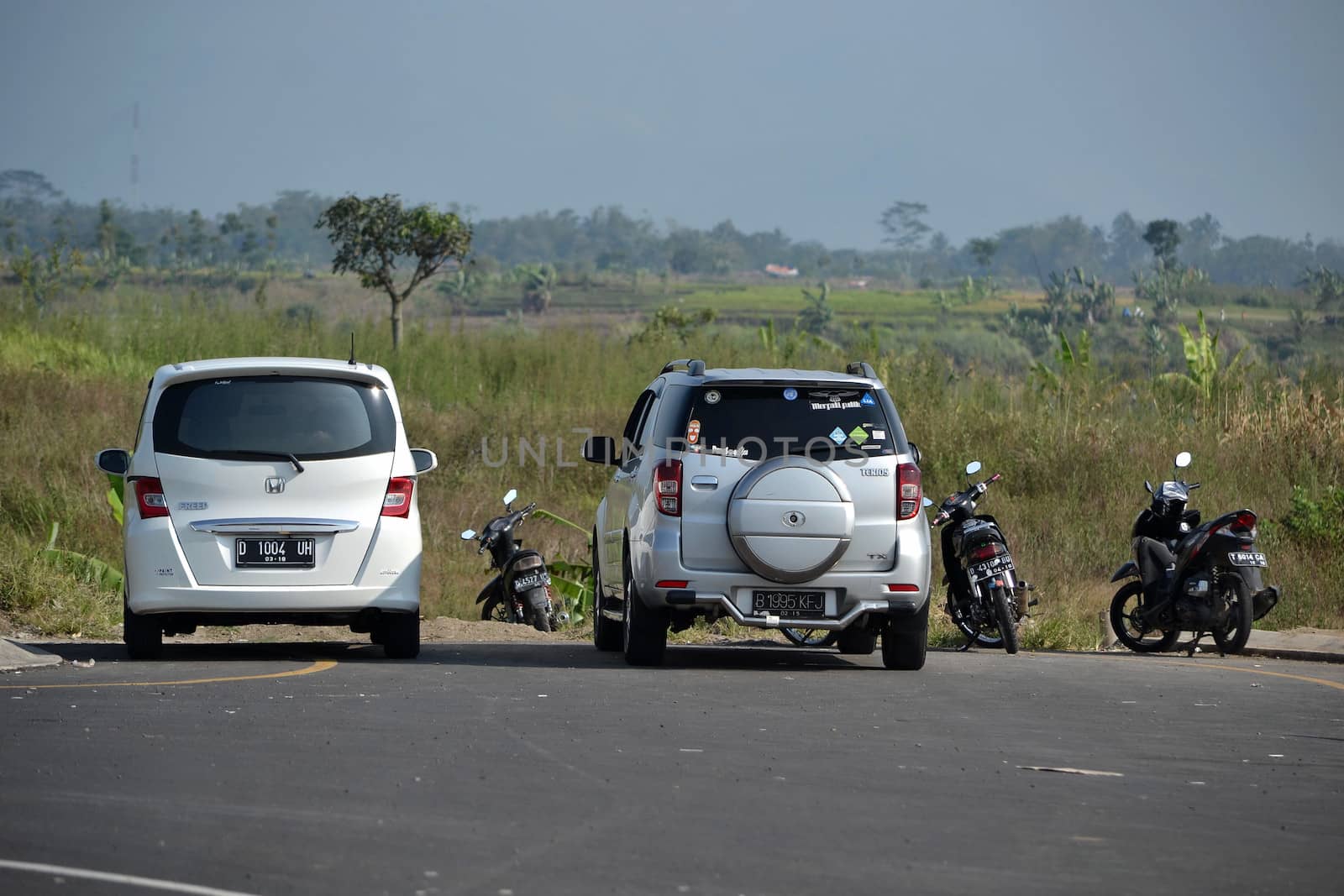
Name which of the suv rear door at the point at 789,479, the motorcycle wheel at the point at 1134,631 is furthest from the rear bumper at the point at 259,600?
the motorcycle wheel at the point at 1134,631

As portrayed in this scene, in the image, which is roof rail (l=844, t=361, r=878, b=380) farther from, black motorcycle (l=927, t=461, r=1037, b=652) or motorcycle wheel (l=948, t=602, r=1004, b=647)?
motorcycle wheel (l=948, t=602, r=1004, b=647)

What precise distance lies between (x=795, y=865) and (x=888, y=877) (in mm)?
326

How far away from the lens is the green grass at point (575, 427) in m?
20.0

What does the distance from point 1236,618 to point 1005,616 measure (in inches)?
74.6

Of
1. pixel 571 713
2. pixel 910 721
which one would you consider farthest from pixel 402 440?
pixel 910 721

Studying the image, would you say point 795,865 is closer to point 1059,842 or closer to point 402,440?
point 1059,842

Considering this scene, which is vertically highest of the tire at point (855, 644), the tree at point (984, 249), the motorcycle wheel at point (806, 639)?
the tree at point (984, 249)

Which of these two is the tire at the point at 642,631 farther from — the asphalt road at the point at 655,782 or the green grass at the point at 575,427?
the green grass at the point at 575,427

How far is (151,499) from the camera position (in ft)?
40.0

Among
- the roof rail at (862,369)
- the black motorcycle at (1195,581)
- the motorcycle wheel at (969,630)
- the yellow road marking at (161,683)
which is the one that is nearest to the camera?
the yellow road marking at (161,683)

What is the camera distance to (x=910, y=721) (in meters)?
9.93

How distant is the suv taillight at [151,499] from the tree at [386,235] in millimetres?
24876

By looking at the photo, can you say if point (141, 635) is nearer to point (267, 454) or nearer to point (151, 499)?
point (151, 499)

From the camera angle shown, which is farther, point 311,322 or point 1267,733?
point 311,322
